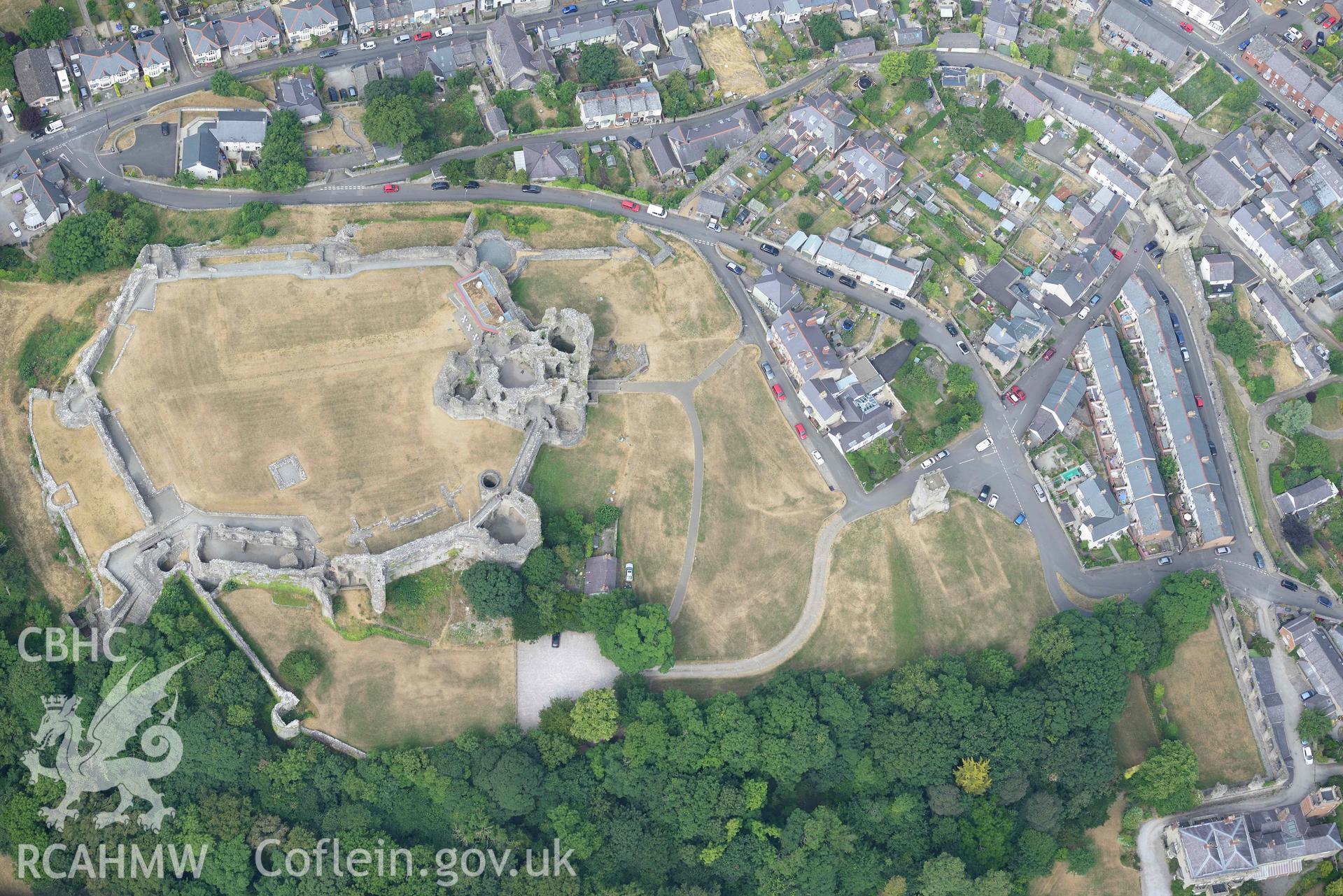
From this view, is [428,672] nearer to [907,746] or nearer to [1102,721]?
[907,746]

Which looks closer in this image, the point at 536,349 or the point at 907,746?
the point at 907,746

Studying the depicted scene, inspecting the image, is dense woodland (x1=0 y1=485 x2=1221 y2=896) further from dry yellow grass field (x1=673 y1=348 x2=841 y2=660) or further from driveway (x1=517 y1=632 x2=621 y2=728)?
dry yellow grass field (x1=673 y1=348 x2=841 y2=660)

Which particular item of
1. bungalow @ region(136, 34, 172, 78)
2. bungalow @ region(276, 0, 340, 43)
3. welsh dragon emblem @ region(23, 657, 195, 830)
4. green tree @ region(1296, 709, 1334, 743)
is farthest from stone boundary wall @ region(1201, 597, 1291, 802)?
bungalow @ region(136, 34, 172, 78)

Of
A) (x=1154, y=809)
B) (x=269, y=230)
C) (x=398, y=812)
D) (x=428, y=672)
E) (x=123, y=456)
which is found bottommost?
(x=1154, y=809)

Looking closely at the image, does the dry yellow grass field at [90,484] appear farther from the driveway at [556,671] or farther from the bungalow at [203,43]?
the bungalow at [203,43]

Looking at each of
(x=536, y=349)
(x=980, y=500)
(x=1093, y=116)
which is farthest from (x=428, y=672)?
(x=1093, y=116)

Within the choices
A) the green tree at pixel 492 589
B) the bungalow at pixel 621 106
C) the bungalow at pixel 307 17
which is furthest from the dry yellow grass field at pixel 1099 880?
the bungalow at pixel 307 17

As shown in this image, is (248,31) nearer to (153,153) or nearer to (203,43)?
(203,43)
